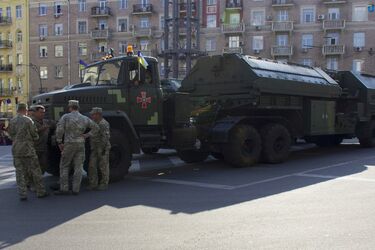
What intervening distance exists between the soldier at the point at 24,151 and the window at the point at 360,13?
53.2m

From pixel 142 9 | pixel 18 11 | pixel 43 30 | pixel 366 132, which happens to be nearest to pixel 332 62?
pixel 142 9

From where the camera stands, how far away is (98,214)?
24.8 ft

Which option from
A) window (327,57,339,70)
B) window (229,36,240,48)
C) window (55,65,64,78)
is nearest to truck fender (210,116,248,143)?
window (327,57,339,70)

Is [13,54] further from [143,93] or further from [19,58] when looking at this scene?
[143,93]

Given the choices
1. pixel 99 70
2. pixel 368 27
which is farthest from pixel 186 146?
pixel 368 27

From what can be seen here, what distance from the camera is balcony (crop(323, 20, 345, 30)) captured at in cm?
5528

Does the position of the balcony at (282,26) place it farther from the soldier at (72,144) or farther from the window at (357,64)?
the soldier at (72,144)

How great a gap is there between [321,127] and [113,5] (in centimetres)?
5135

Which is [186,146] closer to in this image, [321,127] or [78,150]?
[78,150]

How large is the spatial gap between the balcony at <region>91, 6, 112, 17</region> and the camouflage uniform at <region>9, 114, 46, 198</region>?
5573 cm

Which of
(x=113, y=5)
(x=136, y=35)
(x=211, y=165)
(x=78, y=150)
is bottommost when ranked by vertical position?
(x=211, y=165)

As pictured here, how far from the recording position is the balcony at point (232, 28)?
58.1m

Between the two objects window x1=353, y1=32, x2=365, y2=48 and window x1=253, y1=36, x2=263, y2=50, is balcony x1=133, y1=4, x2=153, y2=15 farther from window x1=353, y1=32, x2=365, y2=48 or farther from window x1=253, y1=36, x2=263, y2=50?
window x1=353, y1=32, x2=365, y2=48

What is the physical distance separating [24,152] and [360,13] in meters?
53.7
